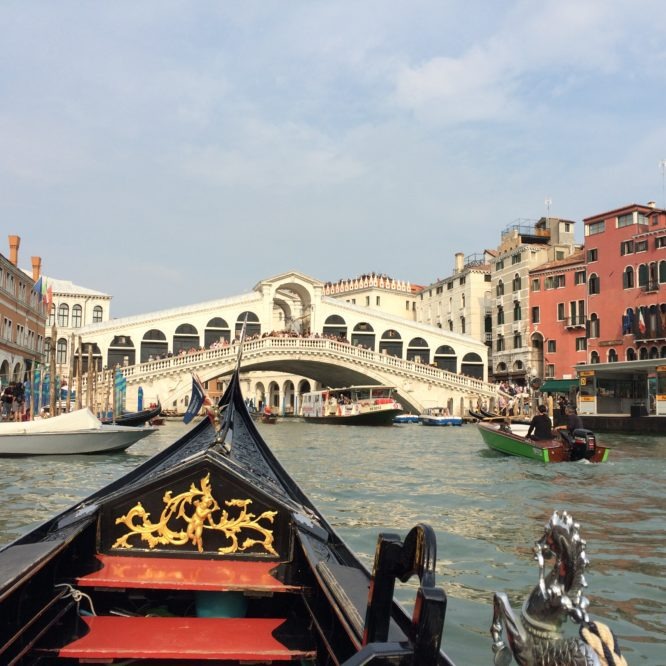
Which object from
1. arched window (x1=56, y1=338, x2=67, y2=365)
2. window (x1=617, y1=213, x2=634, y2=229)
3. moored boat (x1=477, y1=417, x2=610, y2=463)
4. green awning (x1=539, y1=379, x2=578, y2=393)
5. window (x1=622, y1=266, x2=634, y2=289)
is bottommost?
moored boat (x1=477, y1=417, x2=610, y2=463)

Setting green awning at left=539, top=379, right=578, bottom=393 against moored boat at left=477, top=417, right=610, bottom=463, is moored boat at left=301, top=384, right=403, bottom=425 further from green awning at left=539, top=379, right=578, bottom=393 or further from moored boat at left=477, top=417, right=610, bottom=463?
moored boat at left=477, top=417, right=610, bottom=463

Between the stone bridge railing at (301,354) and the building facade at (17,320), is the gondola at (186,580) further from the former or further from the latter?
the stone bridge railing at (301,354)

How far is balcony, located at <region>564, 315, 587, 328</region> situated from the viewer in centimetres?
1931

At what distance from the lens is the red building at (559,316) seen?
769 inches

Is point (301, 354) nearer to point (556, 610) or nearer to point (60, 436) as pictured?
point (60, 436)

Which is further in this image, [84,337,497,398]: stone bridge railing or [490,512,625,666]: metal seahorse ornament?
[84,337,497,398]: stone bridge railing

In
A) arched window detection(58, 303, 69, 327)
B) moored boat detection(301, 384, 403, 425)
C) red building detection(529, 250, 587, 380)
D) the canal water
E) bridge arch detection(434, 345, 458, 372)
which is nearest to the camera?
the canal water

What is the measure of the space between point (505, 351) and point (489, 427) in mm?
15090

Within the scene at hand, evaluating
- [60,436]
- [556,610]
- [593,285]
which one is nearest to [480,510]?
[556,610]

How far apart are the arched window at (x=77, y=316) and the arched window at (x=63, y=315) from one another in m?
0.20

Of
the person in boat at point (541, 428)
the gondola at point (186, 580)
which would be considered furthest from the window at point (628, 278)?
the gondola at point (186, 580)

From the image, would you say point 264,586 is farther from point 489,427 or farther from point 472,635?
point 489,427

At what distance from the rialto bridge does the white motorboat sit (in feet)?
27.8

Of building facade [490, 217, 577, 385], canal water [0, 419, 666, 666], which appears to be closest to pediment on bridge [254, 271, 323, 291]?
building facade [490, 217, 577, 385]
